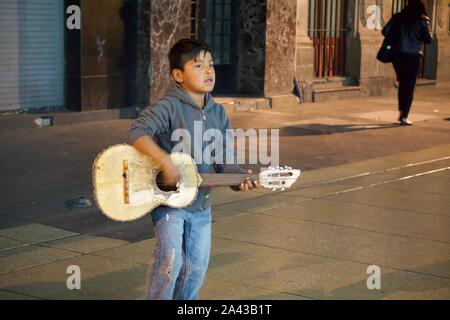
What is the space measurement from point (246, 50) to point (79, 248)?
9.14 m

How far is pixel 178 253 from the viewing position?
497cm

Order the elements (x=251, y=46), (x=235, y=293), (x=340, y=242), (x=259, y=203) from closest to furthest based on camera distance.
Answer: (x=235, y=293) → (x=340, y=242) → (x=259, y=203) → (x=251, y=46)

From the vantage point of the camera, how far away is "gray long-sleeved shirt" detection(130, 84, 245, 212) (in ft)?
16.4

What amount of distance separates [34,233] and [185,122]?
109 inches

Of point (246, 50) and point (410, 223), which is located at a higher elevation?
point (246, 50)

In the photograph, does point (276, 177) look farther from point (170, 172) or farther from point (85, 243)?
point (85, 243)

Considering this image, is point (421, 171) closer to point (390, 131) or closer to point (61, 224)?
point (390, 131)

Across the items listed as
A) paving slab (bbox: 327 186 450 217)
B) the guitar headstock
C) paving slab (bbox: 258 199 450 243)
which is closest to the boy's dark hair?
the guitar headstock

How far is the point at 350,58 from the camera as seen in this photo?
17875 millimetres

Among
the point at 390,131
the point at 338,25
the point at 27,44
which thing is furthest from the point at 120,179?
the point at 338,25

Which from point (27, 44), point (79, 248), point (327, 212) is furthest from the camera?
point (27, 44)

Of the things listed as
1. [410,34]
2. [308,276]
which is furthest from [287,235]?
[410,34]
